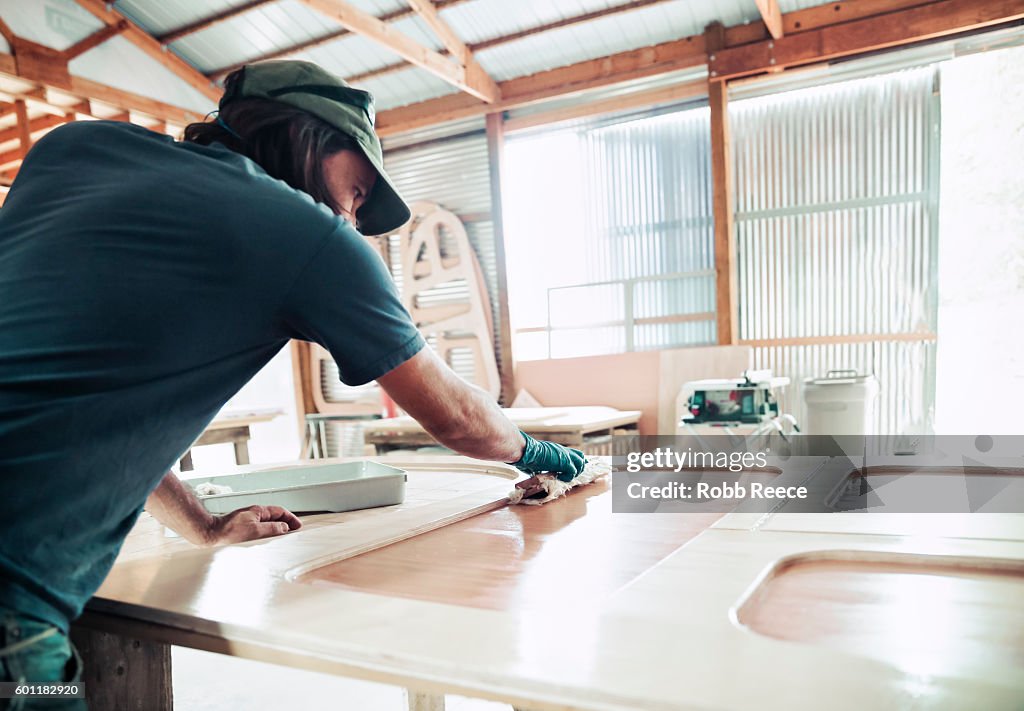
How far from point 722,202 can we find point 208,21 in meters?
5.24

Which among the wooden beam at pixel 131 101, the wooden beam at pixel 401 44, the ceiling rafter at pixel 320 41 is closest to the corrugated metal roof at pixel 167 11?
the ceiling rafter at pixel 320 41

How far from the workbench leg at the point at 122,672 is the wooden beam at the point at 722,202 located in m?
5.30

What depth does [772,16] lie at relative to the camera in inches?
209

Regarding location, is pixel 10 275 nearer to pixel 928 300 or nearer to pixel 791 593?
pixel 791 593

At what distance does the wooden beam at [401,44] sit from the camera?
17.3 feet

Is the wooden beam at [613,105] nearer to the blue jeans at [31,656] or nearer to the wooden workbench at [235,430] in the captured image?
the wooden workbench at [235,430]

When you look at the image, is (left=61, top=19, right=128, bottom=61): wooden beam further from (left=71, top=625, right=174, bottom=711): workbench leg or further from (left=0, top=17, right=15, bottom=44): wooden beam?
(left=71, top=625, right=174, bottom=711): workbench leg

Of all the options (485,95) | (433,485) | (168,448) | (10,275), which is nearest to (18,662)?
(168,448)

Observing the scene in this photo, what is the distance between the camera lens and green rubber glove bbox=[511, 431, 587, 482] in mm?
1686

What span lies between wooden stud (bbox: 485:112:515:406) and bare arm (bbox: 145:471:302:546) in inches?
213

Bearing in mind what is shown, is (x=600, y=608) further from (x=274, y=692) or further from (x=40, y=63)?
(x=40, y=63)

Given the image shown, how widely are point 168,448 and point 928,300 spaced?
581cm

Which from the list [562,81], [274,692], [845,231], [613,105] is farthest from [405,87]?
[274,692]

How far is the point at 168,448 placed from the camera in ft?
3.43
